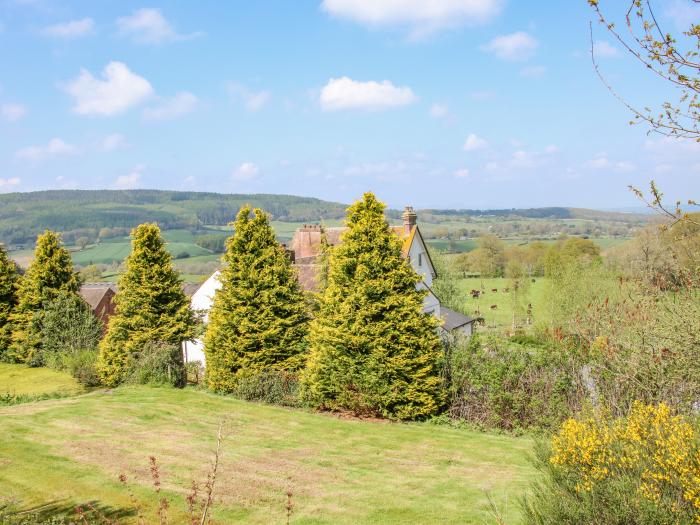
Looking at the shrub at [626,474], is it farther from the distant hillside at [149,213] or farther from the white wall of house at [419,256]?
the distant hillside at [149,213]

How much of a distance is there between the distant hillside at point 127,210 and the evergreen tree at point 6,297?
75022mm

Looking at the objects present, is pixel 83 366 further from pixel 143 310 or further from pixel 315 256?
pixel 315 256

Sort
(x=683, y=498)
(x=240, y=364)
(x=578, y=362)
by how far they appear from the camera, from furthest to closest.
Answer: (x=240, y=364), (x=578, y=362), (x=683, y=498)

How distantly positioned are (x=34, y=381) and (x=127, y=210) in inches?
4892

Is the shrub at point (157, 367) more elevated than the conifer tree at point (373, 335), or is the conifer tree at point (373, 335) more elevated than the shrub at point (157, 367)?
the conifer tree at point (373, 335)

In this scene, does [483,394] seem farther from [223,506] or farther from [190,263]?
[190,263]

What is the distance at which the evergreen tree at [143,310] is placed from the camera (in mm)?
23203

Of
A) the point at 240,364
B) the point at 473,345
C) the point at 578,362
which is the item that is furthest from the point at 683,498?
the point at 240,364

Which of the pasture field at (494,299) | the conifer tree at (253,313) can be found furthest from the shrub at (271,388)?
the pasture field at (494,299)

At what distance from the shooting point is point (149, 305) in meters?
23.6

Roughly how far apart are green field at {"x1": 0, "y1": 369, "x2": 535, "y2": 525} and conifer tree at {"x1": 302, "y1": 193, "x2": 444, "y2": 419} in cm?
84

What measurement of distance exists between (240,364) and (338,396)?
14.7 feet

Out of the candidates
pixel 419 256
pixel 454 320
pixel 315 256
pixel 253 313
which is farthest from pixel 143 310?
pixel 454 320

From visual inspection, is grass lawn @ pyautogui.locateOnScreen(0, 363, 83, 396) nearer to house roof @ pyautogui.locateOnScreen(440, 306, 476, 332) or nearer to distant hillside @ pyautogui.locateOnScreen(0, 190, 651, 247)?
house roof @ pyautogui.locateOnScreen(440, 306, 476, 332)
